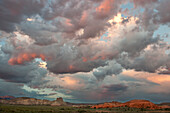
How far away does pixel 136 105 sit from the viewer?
175250 mm

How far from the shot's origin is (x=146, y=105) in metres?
169

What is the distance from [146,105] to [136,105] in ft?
33.5
